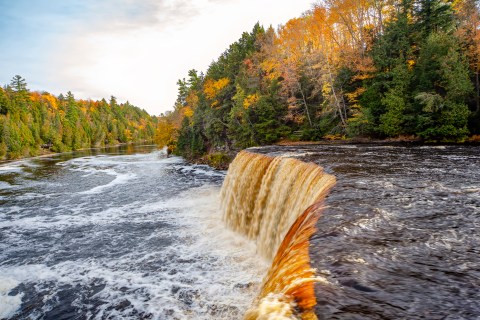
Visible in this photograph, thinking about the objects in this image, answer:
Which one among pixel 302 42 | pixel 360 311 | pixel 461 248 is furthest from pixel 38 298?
pixel 302 42

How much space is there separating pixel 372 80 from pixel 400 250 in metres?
21.7

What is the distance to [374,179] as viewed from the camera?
25.6 ft

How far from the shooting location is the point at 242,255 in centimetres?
891

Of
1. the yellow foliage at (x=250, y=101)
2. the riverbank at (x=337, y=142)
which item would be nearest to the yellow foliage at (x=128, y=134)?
the riverbank at (x=337, y=142)

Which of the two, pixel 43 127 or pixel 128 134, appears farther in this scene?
pixel 128 134

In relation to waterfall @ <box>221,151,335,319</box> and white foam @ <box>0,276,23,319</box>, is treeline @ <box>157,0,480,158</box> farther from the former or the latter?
white foam @ <box>0,276,23,319</box>

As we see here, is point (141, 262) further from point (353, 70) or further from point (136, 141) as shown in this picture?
point (136, 141)

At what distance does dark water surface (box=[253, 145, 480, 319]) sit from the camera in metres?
2.75

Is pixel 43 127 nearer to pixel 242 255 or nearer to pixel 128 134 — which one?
pixel 128 134

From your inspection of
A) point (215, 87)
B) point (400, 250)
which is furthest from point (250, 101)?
point (400, 250)

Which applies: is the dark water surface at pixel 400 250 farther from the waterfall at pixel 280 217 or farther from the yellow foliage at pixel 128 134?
the yellow foliage at pixel 128 134

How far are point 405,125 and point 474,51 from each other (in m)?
6.33

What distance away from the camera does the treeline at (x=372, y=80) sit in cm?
1780

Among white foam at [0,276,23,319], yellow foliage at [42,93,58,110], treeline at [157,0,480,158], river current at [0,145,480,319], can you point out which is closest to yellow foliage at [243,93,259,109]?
treeline at [157,0,480,158]
